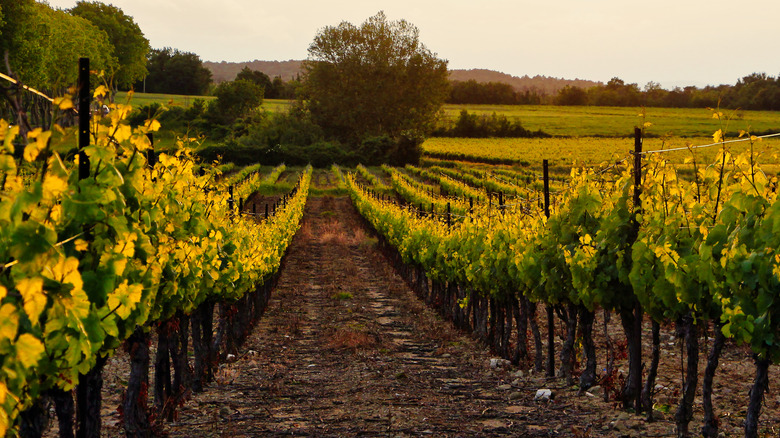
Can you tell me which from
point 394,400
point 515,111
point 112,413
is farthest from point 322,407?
point 515,111

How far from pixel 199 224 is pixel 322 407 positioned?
2837mm

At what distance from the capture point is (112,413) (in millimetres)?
9664

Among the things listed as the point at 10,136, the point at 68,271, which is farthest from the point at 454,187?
A: the point at 10,136

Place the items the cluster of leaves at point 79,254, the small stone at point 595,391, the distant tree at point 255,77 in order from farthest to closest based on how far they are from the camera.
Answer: the distant tree at point 255,77 → the small stone at point 595,391 → the cluster of leaves at point 79,254

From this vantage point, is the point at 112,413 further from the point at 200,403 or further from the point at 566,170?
the point at 566,170

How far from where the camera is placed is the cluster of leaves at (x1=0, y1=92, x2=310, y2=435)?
3359mm

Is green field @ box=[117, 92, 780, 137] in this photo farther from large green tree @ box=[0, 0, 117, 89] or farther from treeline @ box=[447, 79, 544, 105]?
large green tree @ box=[0, 0, 117, 89]

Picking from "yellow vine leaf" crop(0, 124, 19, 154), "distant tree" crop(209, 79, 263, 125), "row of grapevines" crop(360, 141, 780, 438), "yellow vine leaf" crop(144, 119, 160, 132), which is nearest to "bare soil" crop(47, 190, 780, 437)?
"row of grapevines" crop(360, 141, 780, 438)

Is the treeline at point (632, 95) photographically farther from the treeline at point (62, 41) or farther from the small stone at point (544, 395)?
the small stone at point (544, 395)

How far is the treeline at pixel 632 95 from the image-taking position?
89.8m

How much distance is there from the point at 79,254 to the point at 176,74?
129 metres

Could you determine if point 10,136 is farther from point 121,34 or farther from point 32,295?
point 121,34

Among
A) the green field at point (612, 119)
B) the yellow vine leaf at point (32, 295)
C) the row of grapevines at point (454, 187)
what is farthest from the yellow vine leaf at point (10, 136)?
the green field at point (612, 119)

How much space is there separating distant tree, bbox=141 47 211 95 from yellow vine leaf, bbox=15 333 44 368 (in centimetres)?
12870
